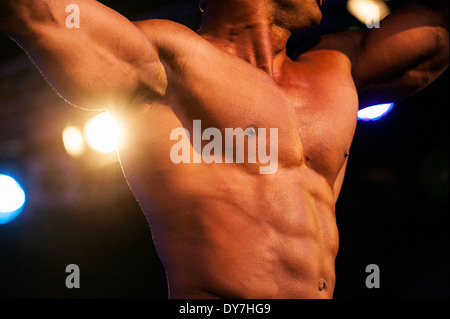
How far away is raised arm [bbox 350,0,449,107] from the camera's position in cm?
157

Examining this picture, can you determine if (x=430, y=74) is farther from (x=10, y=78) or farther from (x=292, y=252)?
(x=10, y=78)

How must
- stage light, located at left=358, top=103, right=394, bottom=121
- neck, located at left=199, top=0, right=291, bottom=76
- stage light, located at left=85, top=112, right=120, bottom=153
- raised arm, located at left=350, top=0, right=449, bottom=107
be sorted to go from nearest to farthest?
neck, located at left=199, top=0, right=291, bottom=76, raised arm, located at left=350, top=0, right=449, bottom=107, stage light, located at left=358, top=103, right=394, bottom=121, stage light, located at left=85, top=112, right=120, bottom=153

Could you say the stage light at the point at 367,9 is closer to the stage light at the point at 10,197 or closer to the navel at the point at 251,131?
the navel at the point at 251,131

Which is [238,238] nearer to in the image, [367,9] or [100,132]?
[367,9]

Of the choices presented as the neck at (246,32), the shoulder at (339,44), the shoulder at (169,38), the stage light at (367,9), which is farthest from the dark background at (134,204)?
the shoulder at (169,38)

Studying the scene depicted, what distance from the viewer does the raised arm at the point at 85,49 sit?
0.94 meters

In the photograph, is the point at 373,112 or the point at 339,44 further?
the point at 373,112

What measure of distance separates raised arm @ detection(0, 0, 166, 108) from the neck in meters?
0.35

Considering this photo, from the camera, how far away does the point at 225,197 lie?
1139 mm

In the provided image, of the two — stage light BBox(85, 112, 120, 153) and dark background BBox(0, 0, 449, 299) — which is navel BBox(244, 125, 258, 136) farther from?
stage light BBox(85, 112, 120, 153)

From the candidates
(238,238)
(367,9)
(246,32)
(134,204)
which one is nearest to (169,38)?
(246,32)

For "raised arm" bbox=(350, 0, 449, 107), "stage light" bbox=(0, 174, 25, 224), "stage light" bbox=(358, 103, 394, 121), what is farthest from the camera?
"stage light" bbox=(0, 174, 25, 224)

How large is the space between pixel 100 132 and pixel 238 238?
191cm

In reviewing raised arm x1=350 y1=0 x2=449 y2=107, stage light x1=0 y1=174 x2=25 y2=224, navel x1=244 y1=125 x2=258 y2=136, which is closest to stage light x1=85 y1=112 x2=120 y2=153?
stage light x1=0 y1=174 x2=25 y2=224
